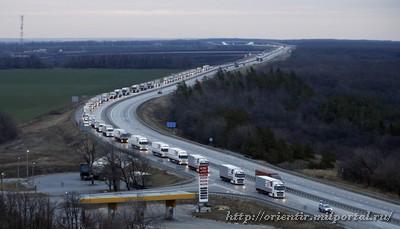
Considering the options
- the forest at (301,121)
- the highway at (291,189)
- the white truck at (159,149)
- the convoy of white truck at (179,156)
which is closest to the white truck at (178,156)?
the convoy of white truck at (179,156)

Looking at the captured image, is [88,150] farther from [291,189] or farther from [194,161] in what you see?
[291,189]

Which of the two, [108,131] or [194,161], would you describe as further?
[108,131]

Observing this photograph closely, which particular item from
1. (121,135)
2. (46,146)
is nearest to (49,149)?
(46,146)

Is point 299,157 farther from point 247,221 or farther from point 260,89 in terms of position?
point 260,89

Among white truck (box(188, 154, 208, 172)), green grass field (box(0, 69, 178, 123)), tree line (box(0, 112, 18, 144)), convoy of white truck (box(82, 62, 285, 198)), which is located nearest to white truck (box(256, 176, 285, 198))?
convoy of white truck (box(82, 62, 285, 198))

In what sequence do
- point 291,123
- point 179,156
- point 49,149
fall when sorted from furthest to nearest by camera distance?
point 291,123, point 49,149, point 179,156

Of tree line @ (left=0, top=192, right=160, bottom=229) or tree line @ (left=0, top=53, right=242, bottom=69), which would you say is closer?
tree line @ (left=0, top=192, right=160, bottom=229)

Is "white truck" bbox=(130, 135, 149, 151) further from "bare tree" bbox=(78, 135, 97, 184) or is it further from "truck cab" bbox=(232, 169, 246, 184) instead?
"truck cab" bbox=(232, 169, 246, 184)
